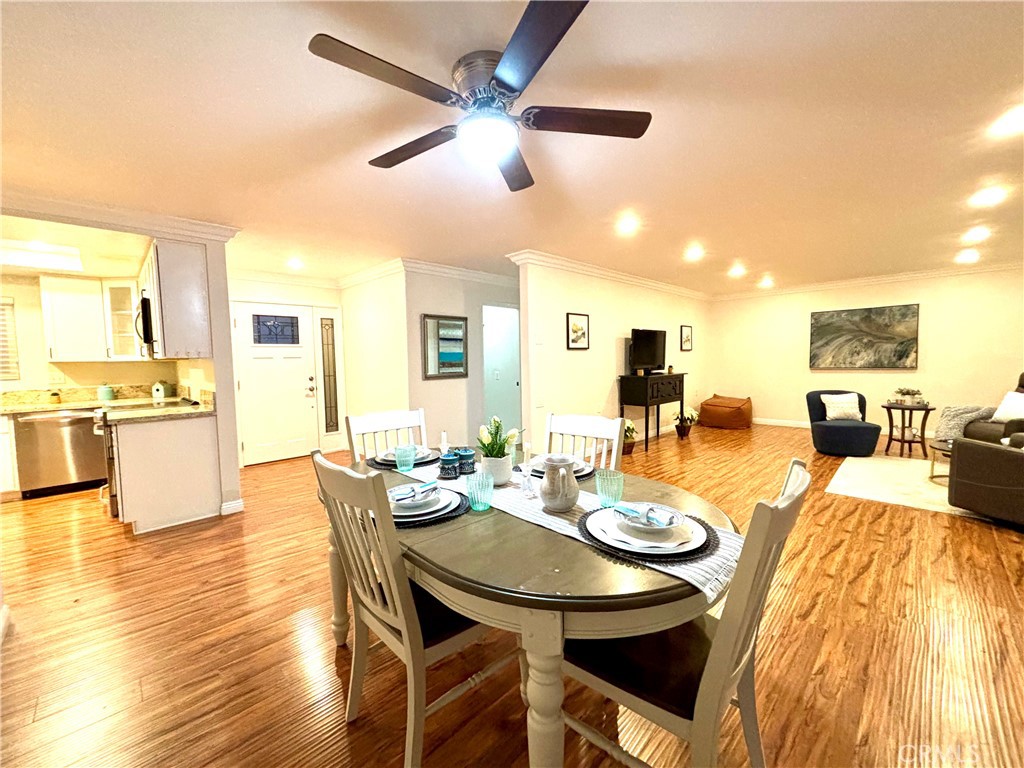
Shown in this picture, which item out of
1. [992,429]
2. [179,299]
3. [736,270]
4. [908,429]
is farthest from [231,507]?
[908,429]

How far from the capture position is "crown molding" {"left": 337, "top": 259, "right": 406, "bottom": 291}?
451 centimetres

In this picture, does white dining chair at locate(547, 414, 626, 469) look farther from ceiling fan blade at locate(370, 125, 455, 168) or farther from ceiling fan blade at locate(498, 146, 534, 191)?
ceiling fan blade at locate(370, 125, 455, 168)

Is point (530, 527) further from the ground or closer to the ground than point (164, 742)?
further from the ground

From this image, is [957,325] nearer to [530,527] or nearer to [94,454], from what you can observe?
[530,527]

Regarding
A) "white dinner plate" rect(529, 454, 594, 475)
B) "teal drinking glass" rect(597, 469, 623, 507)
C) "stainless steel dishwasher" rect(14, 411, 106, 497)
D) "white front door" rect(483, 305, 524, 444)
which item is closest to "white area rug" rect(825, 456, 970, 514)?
"white dinner plate" rect(529, 454, 594, 475)

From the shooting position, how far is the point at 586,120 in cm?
148

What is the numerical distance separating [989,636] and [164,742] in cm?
328

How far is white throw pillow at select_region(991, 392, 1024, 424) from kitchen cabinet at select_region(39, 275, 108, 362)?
9107 millimetres

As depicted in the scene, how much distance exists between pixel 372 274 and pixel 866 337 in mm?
7128

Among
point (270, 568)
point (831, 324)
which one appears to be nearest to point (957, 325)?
point (831, 324)

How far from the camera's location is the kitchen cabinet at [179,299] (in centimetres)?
309

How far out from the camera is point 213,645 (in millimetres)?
1862

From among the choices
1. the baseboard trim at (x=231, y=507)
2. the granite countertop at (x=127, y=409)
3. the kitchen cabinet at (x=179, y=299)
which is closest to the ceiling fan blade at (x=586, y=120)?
the kitchen cabinet at (x=179, y=299)

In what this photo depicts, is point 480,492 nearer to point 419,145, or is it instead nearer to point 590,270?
point 419,145
